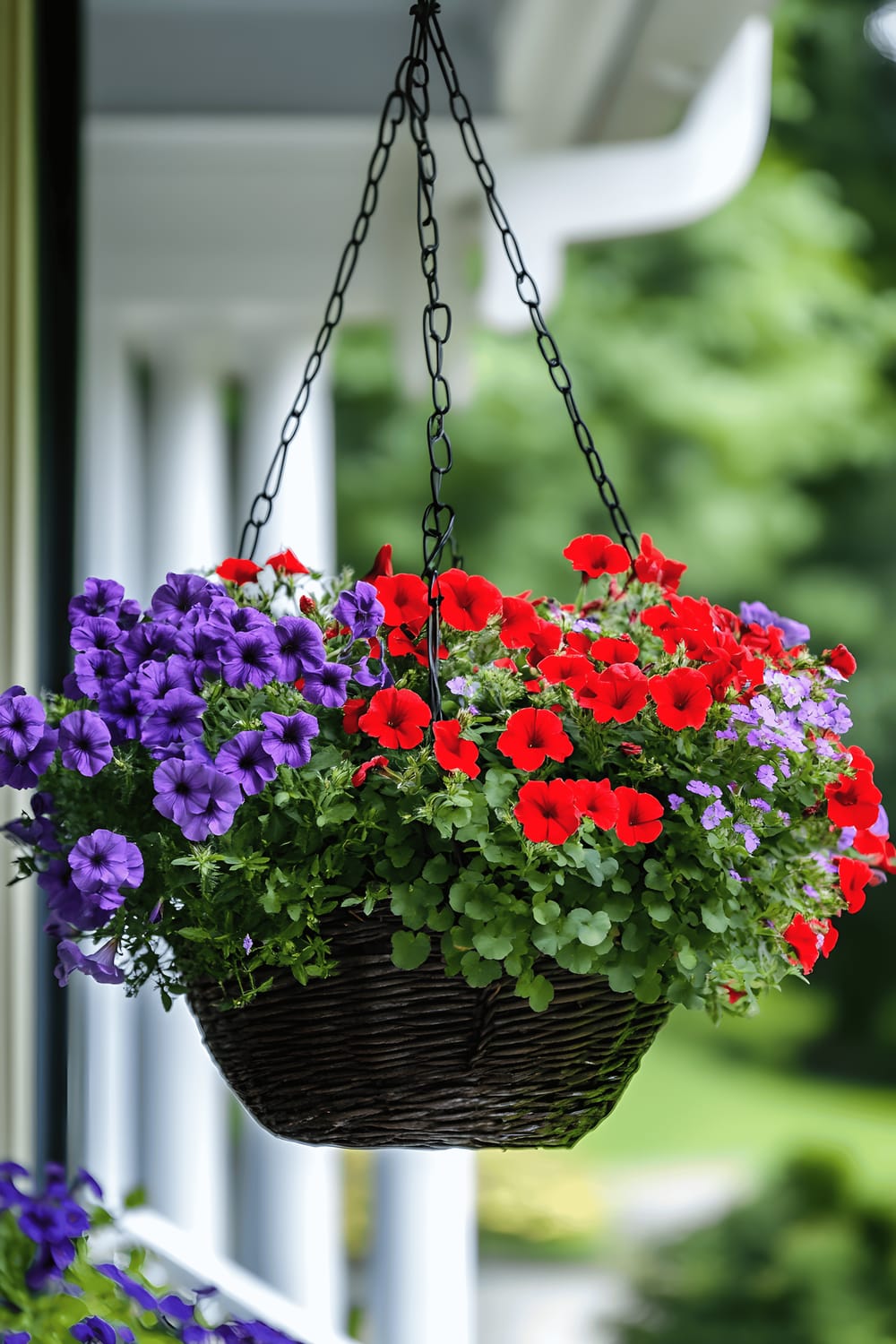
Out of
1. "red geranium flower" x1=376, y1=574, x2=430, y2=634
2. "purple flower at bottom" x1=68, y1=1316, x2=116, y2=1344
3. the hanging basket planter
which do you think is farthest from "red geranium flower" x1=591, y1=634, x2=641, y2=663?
"purple flower at bottom" x1=68, y1=1316, x2=116, y2=1344

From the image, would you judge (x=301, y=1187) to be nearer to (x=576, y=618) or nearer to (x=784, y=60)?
(x=576, y=618)

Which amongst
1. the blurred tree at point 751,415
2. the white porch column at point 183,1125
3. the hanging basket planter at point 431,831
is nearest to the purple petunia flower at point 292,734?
the hanging basket planter at point 431,831

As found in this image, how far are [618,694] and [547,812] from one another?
0.08 meters

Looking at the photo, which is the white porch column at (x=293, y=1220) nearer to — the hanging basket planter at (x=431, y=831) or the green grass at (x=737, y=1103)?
the hanging basket planter at (x=431, y=831)

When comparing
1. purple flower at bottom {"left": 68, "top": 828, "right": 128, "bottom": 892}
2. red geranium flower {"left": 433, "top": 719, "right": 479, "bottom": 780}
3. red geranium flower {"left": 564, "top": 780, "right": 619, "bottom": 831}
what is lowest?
purple flower at bottom {"left": 68, "top": 828, "right": 128, "bottom": 892}

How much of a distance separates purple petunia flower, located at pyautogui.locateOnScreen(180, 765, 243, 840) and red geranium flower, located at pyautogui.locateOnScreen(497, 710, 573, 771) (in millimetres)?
146

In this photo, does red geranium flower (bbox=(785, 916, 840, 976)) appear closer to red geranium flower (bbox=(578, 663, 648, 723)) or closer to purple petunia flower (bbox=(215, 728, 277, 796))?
red geranium flower (bbox=(578, 663, 648, 723))

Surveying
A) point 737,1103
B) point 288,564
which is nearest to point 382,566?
point 288,564

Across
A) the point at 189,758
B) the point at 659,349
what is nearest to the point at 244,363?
the point at 189,758

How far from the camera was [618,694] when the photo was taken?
2.44 feet

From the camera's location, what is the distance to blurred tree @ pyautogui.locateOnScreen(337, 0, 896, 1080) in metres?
5.49

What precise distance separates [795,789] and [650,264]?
18.1 feet

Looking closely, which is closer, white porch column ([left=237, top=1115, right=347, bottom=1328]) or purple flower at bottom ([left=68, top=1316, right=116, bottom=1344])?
purple flower at bottom ([left=68, top=1316, right=116, bottom=1344])

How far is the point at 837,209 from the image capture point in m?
6.23
